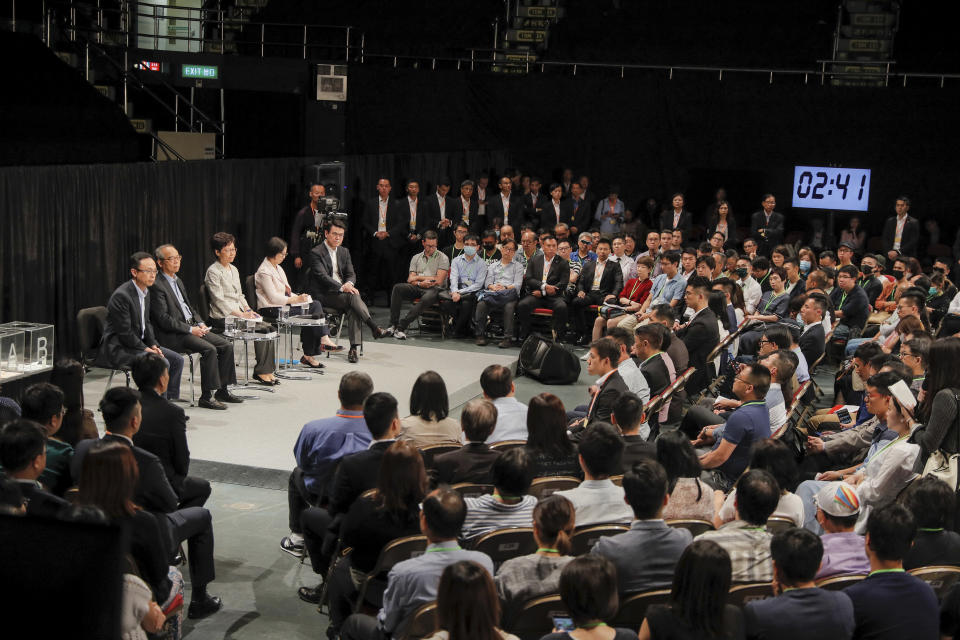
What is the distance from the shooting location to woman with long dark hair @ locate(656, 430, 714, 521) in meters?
4.41

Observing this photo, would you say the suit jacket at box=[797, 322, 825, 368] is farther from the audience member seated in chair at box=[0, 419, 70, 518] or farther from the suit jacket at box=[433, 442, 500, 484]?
the audience member seated in chair at box=[0, 419, 70, 518]

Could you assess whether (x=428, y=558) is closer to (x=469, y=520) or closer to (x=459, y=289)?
(x=469, y=520)

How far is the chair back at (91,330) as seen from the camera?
25.1 feet

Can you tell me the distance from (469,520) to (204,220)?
7.19 metres

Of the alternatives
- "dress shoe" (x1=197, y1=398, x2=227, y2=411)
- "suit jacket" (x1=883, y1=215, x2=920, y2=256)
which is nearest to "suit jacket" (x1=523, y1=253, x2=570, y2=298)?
"dress shoe" (x1=197, y1=398, x2=227, y2=411)

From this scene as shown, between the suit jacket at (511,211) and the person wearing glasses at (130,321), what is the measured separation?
7047mm

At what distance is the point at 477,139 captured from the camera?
1683cm

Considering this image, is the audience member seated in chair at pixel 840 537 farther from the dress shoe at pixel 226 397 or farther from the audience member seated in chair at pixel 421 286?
the audience member seated in chair at pixel 421 286

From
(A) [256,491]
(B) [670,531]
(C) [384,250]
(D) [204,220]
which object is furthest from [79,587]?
(C) [384,250]

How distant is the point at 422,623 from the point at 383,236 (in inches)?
381

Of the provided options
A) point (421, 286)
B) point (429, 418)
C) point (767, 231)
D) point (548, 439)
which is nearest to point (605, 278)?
point (421, 286)

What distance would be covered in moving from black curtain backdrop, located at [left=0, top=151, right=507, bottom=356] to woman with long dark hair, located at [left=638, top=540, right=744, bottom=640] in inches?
267

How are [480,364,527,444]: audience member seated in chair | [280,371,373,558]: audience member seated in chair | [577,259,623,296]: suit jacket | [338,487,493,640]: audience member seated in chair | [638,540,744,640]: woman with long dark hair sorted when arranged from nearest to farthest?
[638,540,744,640]: woman with long dark hair < [338,487,493,640]: audience member seated in chair < [280,371,373,558]: audience member seated in chair < [480,364,527,444]: audience member seated in chair < [577,259,623,296]: suit jacket

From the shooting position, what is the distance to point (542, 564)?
11.3ft
